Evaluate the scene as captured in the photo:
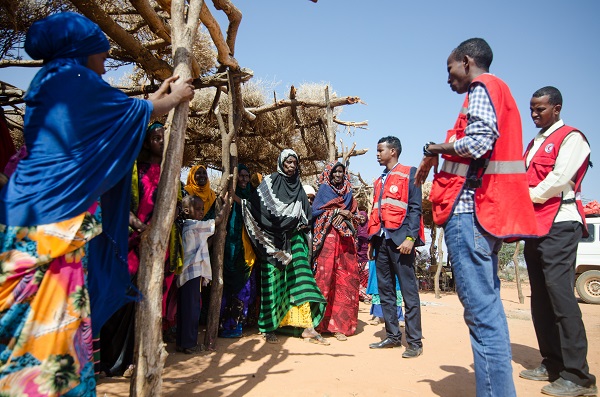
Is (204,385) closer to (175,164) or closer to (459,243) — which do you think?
(175,164)

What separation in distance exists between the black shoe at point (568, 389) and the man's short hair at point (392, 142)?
2.90 metres

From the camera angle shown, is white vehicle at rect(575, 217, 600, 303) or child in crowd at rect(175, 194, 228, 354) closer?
child in crowd at rect(175, 194, 228, 354)

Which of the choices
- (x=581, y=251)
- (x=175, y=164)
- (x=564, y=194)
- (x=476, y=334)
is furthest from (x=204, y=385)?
(x=581, y=251)

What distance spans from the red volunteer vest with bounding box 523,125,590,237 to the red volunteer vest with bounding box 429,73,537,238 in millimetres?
1254

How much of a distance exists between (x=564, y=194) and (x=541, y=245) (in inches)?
19.5

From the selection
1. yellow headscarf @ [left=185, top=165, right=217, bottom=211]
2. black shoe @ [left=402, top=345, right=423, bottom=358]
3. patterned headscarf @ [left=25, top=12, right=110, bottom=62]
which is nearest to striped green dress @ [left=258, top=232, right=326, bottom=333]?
yellow headscarf @ [left=185, top=165, right=217, bottom=211]

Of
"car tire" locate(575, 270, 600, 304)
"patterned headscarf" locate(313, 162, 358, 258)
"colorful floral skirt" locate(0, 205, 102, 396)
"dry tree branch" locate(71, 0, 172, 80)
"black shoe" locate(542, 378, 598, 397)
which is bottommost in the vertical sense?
"car tire" locate(575, 270, 600, 304)

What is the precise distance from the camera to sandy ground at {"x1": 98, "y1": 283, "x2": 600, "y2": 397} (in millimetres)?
3244

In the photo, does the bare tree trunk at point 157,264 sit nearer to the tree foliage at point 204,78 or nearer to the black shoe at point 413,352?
the tree foliage at point 204,78

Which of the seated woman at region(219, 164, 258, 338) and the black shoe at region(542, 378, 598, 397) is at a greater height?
the seated woman at region(219, 164, 258, 338)

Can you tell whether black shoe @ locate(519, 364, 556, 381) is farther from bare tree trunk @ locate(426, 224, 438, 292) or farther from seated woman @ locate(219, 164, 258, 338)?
bare tree trunk @ locate(426, 224, 438, 292)

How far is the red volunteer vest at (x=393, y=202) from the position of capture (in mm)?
4715

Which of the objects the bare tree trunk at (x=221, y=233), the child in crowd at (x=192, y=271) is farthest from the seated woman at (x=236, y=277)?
the child in crowd at (x=192, y=271)

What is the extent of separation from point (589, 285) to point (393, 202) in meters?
9.43
